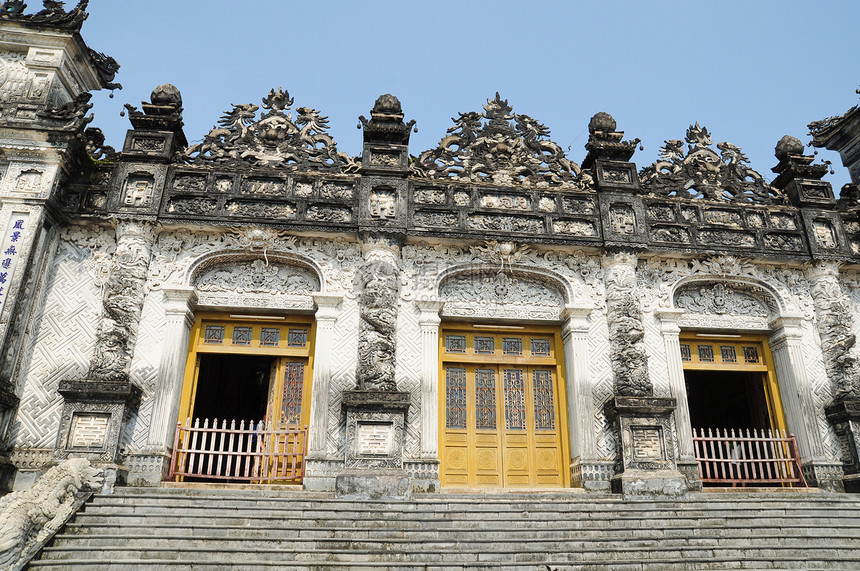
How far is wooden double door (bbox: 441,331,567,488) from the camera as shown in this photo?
1069cm

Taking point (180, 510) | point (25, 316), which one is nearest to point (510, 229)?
point (180, 510)

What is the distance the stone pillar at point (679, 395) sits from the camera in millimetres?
10469

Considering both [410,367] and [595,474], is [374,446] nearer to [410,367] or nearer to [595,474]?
[410,367]

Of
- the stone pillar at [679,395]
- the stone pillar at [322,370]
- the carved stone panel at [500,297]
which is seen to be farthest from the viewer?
the carved stone panel at [500,297]

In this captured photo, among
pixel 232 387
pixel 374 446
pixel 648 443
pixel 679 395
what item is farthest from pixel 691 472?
pixel 232 387

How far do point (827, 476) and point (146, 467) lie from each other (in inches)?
416

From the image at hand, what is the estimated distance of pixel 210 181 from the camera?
37.0ft

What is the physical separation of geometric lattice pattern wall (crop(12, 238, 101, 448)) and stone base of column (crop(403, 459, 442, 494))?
5210 millimetres

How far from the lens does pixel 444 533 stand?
7.52m

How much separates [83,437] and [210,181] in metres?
4.53

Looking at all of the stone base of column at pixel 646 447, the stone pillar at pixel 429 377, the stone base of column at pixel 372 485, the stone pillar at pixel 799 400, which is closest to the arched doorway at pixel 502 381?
the stone pillar at pixel 429 377

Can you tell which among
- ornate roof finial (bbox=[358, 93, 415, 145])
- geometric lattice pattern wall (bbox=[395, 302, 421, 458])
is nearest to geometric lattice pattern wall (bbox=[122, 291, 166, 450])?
geometric lattice pattern wall (bbox=[395, 302, 421, 458])

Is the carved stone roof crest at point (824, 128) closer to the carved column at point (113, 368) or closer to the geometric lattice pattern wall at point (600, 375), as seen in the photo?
the geometric lattice pattern wall at point (600, 375)

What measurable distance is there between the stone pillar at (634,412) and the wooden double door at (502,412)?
108cm
